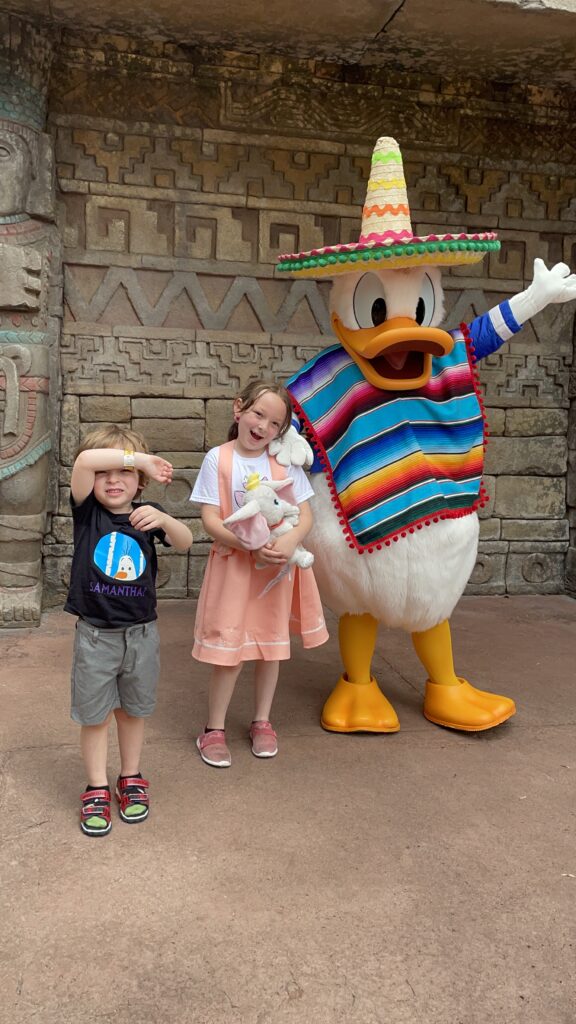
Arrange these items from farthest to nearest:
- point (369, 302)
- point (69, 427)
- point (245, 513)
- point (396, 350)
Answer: point (69, 427), point (369, 302), point (396, 350), point (245, 513)

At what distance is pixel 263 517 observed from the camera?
2523 millimetres

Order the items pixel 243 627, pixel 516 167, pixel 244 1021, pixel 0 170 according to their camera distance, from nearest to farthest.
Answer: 1. pixel 244 1021
2. pixel 243 627
3. pixel 0 170
4. pixel 516 167

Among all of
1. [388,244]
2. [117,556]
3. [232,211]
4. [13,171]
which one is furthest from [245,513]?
[232,211]

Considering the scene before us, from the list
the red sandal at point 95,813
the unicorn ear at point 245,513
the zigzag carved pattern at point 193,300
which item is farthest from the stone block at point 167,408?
the red sandal at point 95,813

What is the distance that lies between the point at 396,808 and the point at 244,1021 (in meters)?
0.94

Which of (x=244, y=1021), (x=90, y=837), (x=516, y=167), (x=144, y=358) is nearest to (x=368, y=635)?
(x=90, y=837)

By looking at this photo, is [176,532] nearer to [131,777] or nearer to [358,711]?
[131,777]

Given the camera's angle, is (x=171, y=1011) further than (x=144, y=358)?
No

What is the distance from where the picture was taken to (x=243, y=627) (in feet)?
8.79

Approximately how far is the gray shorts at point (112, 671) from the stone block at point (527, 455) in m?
3.18

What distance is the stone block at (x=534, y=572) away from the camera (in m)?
5.09

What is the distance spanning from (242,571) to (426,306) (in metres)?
1.09

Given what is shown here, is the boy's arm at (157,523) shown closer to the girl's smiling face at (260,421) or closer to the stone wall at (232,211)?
the girl's smiling face at (260,421)

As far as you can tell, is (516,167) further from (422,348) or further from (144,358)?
(422,348)
